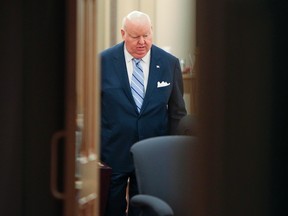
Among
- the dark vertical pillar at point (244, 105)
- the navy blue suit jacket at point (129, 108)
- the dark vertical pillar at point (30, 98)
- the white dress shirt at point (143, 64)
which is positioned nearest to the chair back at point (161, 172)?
the navy blue suit jacket at point (129, 108)

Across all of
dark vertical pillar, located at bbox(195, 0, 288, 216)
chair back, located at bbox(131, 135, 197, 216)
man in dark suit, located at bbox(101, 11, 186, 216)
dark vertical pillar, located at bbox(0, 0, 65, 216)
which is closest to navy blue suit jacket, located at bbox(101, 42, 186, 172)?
man in dark suit, located at bbox(101, 11, 186, 216)

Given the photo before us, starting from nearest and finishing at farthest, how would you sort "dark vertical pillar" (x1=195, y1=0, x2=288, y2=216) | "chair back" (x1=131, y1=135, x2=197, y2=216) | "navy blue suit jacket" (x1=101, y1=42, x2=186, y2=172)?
"dark vertical pillar" (x1=195, y1=0, x2=288, y2=216), "chair back" (x1=131, y1=135, x2=197, y2=216), "navy blue suit jacket" (x1=101, y1=42, x2=186, y2=172)

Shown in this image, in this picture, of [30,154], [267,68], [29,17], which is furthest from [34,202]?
[267,68]

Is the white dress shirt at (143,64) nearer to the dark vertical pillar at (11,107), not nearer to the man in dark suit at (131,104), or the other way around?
the man in dark suit at (131,104)

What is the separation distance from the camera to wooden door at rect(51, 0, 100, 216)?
182 centimetres

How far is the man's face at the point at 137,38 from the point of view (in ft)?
9.57

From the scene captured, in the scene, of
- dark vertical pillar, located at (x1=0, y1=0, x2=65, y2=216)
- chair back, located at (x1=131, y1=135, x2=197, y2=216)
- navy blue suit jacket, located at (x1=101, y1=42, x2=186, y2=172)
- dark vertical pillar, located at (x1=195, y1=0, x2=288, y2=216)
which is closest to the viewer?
dark vertical pillar, located at (x1=195, y1=0, x2=288, y2=216)

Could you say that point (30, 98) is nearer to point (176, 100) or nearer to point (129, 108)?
point (129, 108)

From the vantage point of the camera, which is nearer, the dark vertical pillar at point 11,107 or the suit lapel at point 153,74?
the dark vertical pillar at point 11,107

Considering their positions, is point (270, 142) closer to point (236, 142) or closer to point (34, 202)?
point (236, 142)

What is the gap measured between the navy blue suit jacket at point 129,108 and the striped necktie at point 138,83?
30 mm

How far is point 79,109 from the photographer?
73.8 inches

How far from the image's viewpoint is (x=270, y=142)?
1.48 m

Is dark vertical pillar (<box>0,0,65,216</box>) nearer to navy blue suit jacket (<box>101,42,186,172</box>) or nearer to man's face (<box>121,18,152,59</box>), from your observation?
navy blue suit jacket (<box>101,42,186,172</box>)
